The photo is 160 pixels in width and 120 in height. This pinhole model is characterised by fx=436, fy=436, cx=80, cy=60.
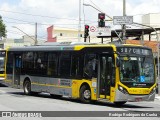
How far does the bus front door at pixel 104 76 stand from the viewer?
66.1 ft

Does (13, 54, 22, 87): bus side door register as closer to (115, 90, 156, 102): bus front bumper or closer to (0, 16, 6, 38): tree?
(115, 90, 156, 102): bus front bumper

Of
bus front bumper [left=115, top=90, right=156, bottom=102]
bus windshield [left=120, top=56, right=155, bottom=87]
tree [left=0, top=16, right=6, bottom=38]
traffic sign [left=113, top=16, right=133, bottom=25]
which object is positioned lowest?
bus front bumper [left=115, top=90, right=156, bottom=102]

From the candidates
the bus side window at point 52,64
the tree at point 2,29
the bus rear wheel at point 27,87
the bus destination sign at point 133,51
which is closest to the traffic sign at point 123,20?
the bus side window at point 52,64

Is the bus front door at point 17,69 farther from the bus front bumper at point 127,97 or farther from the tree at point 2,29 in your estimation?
the tree at point 2,29

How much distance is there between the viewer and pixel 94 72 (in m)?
21.0

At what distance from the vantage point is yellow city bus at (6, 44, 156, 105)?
1970 cm

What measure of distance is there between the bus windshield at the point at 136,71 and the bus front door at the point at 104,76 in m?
0.77

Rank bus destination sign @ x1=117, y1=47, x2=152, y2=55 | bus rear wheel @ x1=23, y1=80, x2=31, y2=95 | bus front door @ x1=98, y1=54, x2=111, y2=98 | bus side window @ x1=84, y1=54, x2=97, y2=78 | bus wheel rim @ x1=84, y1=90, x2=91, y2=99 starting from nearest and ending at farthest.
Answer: bus destination sign @ x1=117, y1=47, x2=152, y2=55 < bus front door @ x1=98, y1=54, x2=111, y2=98 < bus side window @ x1=84, y1=54, x2=97, y2=78 < bus wheel rim @ x1=84, y1=90, x2=91, y2=99 < bus rear wheel @ x1=23, y1=80, x2=31, y2=95

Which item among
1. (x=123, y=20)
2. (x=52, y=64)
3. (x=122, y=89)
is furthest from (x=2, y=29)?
(x=122, y=89)

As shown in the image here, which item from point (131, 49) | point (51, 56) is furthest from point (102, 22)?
point (131, 49)

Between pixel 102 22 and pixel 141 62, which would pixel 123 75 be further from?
pixel 102 22

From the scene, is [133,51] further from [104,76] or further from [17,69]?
[17,69]

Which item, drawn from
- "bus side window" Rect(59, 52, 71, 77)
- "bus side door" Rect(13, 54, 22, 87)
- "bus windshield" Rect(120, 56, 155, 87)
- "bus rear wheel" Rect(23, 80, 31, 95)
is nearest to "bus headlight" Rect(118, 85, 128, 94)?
"bus windshield" Rect(120, 56, 155, 87)

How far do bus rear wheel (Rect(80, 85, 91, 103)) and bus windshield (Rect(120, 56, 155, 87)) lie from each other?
232 cm
